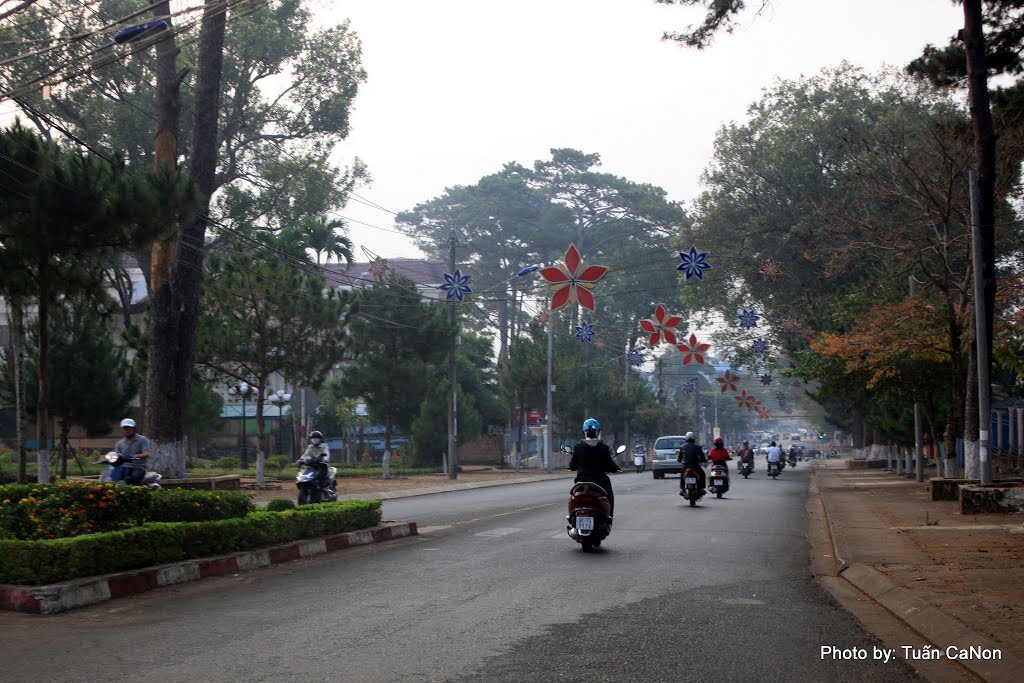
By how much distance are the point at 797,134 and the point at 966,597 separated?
42229mm

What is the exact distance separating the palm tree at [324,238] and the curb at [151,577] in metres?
29.1

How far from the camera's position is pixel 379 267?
151 feet

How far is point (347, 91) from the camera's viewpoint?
148ft

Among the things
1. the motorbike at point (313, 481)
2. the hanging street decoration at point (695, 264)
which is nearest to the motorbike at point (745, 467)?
the hanging street decoration at point (695, 264)

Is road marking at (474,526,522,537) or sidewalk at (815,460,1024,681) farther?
road marking at (474,526,522,537)

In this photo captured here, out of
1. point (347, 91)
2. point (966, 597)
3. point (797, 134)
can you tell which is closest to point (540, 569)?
point (966, 597)

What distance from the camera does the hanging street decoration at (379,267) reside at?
45.2m

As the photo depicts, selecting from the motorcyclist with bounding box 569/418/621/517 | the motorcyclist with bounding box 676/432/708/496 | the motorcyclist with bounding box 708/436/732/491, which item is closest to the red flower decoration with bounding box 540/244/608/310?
the motorcyclist with bounding box 708/436/732/491

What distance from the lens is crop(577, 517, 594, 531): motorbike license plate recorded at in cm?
1387

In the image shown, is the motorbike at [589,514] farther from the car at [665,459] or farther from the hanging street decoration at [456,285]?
the car at [665,459]

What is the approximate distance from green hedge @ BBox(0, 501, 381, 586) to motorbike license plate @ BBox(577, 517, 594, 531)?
3.69 meters

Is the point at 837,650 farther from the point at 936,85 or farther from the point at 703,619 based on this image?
the point at 936,85

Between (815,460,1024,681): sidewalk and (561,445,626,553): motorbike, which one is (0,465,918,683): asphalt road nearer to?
(561,445,626,553): motorbike

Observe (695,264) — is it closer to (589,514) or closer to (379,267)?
(589,514)
